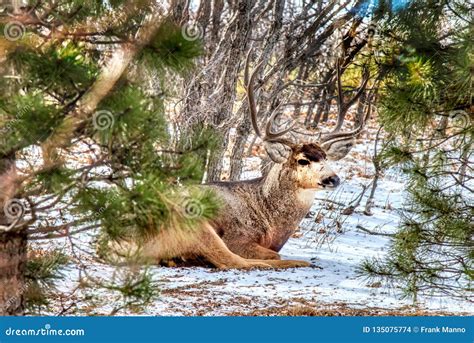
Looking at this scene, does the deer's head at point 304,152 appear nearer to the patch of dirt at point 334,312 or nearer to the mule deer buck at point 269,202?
the mule deer buck at point 269,202

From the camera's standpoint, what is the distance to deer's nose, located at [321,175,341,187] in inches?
195

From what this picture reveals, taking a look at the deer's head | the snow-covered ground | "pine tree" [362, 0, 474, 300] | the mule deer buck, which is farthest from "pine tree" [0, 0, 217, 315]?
the deer's head

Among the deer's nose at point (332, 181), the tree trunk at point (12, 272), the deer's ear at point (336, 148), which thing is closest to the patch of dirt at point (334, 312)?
the deer's nose at point (332, 181)

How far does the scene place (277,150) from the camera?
17.4 ft

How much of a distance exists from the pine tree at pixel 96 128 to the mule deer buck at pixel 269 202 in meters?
2.08

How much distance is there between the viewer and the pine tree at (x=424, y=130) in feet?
11.9

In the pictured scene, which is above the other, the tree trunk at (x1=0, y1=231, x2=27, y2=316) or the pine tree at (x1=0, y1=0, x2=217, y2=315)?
the pine tree at (x1=0, y1=0, x2=217, y2=315)

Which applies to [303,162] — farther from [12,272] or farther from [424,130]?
[12,272]

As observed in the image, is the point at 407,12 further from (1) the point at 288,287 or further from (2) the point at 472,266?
(1) the point at 288,287

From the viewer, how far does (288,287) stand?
4.52 meters

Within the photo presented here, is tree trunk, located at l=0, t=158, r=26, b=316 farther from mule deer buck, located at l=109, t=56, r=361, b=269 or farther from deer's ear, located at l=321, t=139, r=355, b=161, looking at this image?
deer's ear, located at l=321, t=139, r=355, b=161

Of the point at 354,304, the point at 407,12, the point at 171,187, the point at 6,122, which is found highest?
→ the point at 407,12

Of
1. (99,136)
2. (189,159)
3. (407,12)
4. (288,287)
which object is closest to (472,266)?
(288,287)

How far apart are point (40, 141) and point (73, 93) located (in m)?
0.22
